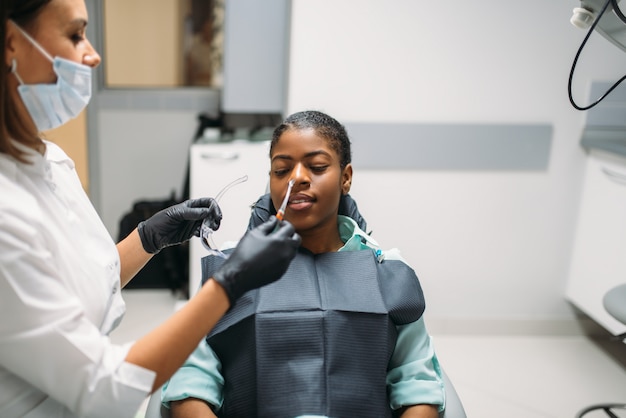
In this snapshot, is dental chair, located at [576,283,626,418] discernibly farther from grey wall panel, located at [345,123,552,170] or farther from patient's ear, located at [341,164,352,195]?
patient's ear, located at [341,164,352,195]

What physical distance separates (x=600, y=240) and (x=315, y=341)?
1914 mm

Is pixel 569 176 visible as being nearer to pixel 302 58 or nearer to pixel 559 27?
pixel 559 27

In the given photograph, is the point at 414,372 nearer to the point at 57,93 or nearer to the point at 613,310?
the point at 57,93

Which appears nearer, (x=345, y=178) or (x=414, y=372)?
(x=414, y=372)

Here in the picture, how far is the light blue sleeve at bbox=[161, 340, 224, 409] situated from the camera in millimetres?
1259

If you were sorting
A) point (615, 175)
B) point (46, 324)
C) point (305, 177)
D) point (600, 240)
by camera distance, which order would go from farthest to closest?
point (600, 240), point (615, 175), point (305, 177), point (46, 324)

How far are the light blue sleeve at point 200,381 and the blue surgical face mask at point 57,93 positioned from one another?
0.55m

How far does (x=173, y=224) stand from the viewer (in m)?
1.48

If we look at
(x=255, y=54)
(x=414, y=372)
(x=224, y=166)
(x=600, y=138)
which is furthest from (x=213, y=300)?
(x=600, y=138)

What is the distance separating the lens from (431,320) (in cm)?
293

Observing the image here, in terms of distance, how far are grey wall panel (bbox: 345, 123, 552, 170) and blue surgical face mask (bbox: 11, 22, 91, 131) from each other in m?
1.73

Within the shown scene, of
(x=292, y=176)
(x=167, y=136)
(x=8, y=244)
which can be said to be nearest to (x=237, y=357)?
(x=292, y=176)

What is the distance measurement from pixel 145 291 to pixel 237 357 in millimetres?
2165

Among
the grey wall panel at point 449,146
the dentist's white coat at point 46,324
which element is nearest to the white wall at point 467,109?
the grey wall panel at point 449,146
